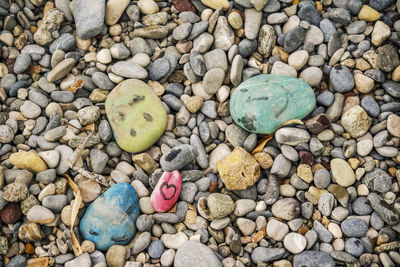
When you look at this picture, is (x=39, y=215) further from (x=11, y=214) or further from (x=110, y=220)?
(x=110, y=220)

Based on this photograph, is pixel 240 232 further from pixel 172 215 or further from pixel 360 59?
pixel 360 59

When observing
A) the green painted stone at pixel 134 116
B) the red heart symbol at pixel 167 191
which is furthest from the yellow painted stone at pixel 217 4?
the red heart symbol at pixel 167 191

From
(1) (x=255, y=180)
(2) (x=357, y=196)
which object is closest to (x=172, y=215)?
(1) (x=255, y=180)

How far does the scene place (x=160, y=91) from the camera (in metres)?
2.93

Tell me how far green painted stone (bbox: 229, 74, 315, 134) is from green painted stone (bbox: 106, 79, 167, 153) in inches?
23.6

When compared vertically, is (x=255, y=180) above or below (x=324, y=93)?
below

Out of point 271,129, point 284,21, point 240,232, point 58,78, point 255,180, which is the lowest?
point 240,232

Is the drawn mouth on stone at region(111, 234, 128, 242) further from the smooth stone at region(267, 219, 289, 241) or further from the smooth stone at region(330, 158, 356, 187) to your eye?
the smooth stone at region(330, 158, 356, 187)

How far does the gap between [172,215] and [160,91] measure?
1020mm

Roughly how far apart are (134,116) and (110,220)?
30.6 inches

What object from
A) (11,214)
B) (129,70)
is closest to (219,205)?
(129,70)

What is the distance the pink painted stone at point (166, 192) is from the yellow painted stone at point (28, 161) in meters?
0.84

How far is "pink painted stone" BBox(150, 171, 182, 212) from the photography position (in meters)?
2.47

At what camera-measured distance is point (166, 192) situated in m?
2.48
